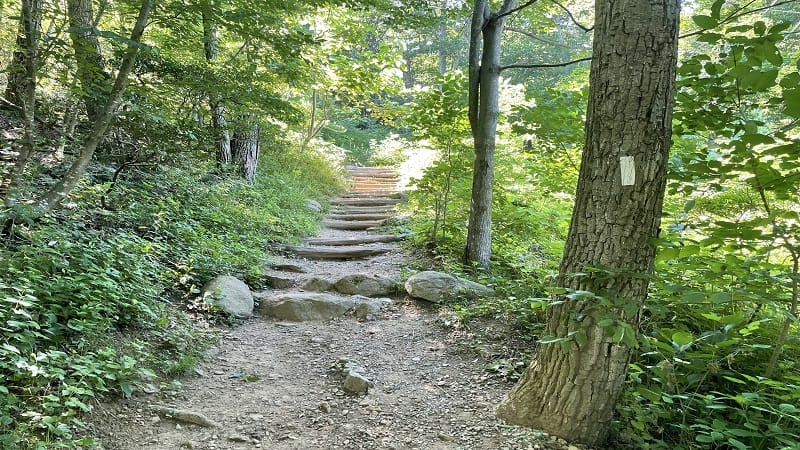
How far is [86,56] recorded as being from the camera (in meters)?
4.04

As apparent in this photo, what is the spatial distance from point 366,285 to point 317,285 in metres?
0.68

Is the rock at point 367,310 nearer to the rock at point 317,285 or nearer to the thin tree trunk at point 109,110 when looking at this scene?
the rock at point 317,285

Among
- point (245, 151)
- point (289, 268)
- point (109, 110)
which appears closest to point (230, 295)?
point (289, 268)

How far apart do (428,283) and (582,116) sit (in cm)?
255

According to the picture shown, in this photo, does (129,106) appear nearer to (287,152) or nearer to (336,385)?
(336,385)

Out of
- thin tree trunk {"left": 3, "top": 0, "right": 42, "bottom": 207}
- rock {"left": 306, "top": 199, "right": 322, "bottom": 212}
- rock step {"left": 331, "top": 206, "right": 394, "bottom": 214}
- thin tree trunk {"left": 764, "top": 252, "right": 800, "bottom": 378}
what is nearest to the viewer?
thin tree trunk {"left": 764, "top": 252, "right": 800, "bottom": 378}

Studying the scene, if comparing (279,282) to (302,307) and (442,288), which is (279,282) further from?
(442,288)

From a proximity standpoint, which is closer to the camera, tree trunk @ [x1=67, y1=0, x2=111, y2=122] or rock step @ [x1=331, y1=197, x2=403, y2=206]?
A: tree trunk @ [x1=67, y1=0, x2=111, y2=122]

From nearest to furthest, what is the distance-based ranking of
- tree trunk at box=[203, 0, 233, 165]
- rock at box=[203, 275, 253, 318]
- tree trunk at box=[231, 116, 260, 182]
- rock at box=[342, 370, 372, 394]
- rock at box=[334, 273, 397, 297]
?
rock at box=[342, 370, 372, 394]
rock at box=[203, 275, 253, 318]
tree trunk at box=[203, 0, 233, 165]
rock at box=[334, 273, 397, 297]
tree trunk at box=[231, 116, 260, 182]

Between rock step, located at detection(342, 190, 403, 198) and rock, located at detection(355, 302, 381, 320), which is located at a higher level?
rock step, located at detection(342, 190, 403, 198)

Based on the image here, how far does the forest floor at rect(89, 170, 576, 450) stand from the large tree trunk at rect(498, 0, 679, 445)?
1.36ft

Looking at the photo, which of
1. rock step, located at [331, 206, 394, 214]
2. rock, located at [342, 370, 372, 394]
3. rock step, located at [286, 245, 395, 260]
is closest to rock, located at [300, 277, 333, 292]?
rock step, located at [286, 245, 395, 260]

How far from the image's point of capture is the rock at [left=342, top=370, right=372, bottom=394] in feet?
11.3

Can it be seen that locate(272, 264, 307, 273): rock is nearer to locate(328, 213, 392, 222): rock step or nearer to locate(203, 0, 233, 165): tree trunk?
locate(203, 0, 233, 165): tree trunk
